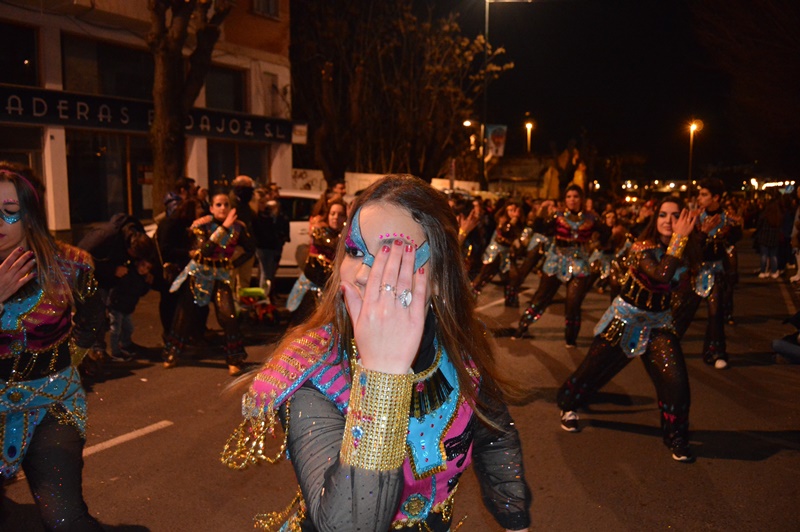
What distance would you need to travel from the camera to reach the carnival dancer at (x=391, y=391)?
4.45 ft

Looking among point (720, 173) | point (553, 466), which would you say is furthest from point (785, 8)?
point (720, 173)

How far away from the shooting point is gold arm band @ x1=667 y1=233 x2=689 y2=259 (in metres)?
4.77

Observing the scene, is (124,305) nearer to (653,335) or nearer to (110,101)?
(653,335)

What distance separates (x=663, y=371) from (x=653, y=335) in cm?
31

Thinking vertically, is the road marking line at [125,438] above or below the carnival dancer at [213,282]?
below

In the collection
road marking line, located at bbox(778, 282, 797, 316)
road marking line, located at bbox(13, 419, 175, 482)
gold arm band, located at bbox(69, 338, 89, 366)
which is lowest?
road marking line, located at bbox(778, 282, 797, 316)

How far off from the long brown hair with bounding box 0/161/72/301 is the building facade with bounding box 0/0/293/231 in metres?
10.9

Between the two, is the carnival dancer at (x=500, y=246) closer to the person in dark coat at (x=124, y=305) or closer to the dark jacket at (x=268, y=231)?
the dark jacket at (x=268, y=231)

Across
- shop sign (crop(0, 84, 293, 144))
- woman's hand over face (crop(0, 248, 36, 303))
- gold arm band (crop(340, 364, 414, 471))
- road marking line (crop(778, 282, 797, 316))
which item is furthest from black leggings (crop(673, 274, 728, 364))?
shop sign (crop(0, 84, 293, 144))

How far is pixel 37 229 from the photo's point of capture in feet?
10.2

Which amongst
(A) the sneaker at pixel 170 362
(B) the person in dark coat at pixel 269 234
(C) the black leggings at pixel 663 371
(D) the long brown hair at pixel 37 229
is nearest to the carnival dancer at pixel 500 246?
(B) the person in dark coat at pixel 269 234

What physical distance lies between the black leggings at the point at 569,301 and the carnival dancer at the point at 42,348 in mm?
6074

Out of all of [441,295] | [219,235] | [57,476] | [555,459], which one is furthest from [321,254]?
[441,295]

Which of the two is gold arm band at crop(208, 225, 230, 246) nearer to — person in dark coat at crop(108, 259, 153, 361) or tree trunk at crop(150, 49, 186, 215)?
person in dark coat at crop(108, 259, 153, 361)
